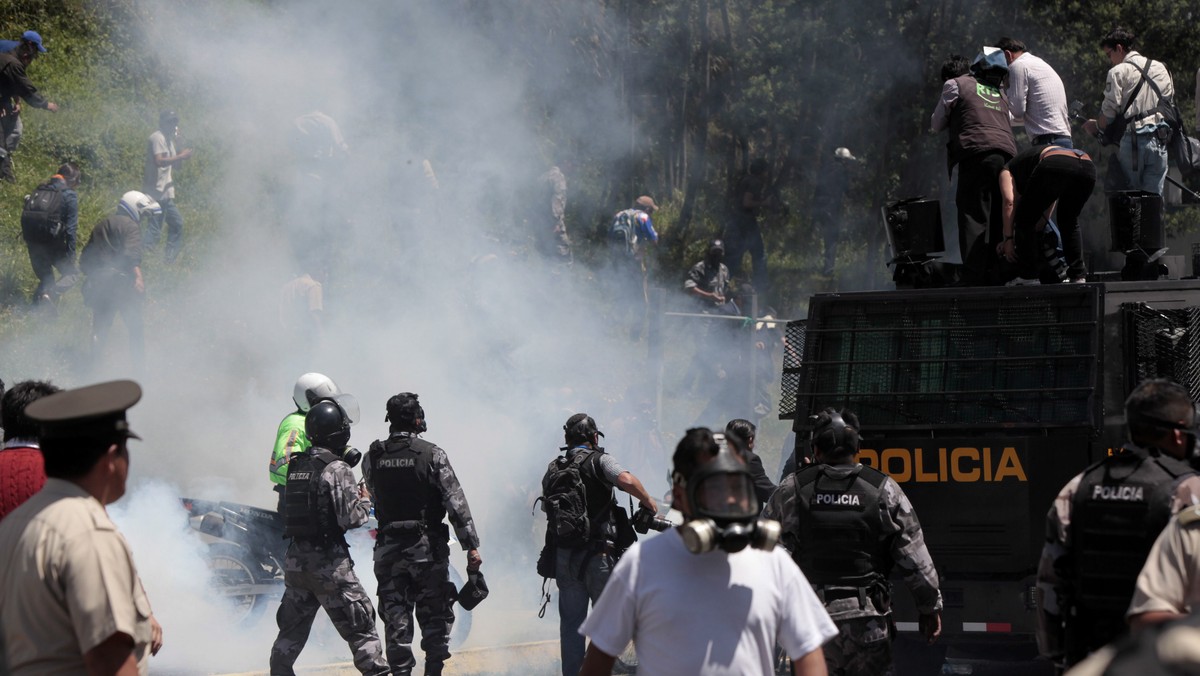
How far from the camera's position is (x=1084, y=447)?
20.0 feet

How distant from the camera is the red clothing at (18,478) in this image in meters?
4.50

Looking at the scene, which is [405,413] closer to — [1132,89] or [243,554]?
[243,554]

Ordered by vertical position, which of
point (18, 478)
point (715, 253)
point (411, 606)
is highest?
point (715, 253)

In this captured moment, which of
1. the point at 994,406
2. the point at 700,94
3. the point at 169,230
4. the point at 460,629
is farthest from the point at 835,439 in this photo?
the point at 700,94

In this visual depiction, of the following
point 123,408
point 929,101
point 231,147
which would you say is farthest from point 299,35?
point 123,408

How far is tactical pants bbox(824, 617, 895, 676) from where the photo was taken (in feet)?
17.0

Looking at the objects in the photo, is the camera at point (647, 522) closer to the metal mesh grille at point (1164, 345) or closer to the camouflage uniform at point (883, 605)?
the camouflage uniform at point (883, 605)

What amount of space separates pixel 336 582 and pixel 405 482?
0.67 meters

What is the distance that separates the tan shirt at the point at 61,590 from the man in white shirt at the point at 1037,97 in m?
5.67

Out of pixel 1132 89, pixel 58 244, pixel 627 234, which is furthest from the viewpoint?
pixel 627 234

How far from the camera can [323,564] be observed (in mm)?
7070

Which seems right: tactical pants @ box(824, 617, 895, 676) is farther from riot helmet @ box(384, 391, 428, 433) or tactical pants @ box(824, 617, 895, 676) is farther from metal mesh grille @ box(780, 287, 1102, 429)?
riot helmet @ box(384, 391, 428, 433)

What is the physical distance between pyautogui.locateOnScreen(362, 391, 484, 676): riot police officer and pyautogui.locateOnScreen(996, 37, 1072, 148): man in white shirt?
140 inches

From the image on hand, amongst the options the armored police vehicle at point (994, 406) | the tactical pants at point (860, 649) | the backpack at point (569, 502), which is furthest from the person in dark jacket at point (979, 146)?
the tactical pants at point (860, 649)
